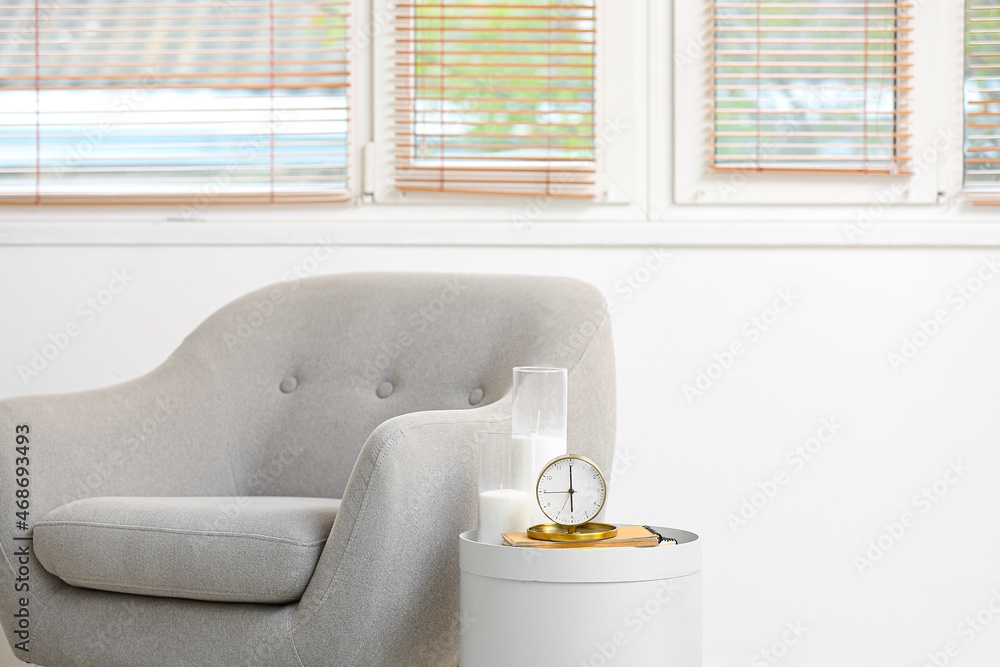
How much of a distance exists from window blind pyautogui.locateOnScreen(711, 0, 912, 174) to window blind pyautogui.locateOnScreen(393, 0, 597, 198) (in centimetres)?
36

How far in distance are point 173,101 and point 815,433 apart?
6.27 ft

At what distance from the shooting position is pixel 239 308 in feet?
6.94

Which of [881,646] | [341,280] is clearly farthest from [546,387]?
[881,646]

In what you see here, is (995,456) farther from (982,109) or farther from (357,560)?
(357,560)

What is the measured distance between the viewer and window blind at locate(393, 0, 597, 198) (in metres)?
2.49

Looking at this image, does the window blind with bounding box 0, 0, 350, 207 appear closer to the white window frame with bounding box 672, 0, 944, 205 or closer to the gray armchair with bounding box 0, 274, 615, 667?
the gray armchair with bounding box 0, 274, 615, 667

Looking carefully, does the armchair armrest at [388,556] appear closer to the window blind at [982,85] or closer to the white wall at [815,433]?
the white wall at [815,433]

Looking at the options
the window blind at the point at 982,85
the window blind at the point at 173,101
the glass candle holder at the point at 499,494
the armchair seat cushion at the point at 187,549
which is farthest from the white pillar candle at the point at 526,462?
the window blind at the point at 982,85

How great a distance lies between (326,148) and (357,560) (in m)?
1.44

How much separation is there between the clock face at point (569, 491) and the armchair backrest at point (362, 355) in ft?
1.37

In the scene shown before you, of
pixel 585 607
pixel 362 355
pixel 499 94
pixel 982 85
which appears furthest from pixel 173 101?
pixel 982 85

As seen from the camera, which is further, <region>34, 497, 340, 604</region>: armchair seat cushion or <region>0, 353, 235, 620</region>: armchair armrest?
<region>0, 353, 235, 620</region>: armchair armrest

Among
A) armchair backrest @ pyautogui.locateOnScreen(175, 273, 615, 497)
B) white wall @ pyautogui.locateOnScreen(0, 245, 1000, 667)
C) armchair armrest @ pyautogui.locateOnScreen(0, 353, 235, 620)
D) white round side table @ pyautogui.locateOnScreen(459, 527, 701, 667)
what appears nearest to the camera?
white round side table @ pyautogui.locateOnScreen(459, 527, 701, 667)

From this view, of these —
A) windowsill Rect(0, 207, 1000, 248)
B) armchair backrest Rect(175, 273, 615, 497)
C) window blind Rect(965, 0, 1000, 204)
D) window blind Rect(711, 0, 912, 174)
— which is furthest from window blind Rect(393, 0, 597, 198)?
window blind Rect(965, 0, 1000, 204)
